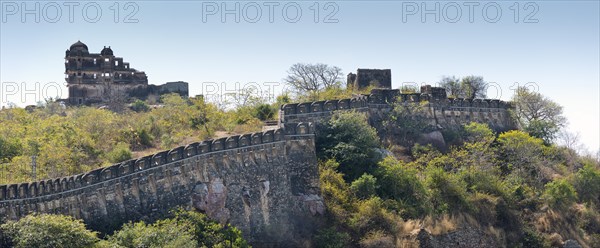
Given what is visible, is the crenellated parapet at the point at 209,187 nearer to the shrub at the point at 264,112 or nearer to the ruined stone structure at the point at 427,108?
the ruined stone structure at the point at 427,108

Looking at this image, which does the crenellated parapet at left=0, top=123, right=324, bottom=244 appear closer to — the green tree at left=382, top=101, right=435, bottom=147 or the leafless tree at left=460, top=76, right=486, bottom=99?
the green tree at left=382, top=101, right=435, bottom=147

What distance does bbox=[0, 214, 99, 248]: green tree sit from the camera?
21.1 meters

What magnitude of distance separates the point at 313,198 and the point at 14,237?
37.9ft

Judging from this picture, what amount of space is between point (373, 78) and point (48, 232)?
25.0 metres

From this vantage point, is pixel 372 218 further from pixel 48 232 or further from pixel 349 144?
pixel 48 232

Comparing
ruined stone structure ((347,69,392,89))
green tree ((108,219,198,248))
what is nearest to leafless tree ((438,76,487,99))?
ruined stone structure ((347,69,392,89))

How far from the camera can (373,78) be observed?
43.1 m

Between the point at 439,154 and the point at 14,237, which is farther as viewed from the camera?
the point at 439,154

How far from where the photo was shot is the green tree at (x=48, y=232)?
2112cm

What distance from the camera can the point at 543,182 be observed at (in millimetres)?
37781

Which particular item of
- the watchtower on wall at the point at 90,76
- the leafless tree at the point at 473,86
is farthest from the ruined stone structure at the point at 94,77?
the leafless tree at the point at 473,86

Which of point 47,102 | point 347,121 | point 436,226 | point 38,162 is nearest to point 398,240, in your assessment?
point 436,226

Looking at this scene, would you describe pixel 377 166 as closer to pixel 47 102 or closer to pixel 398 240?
pixel 398 240

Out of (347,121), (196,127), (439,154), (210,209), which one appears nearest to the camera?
(210,209)
